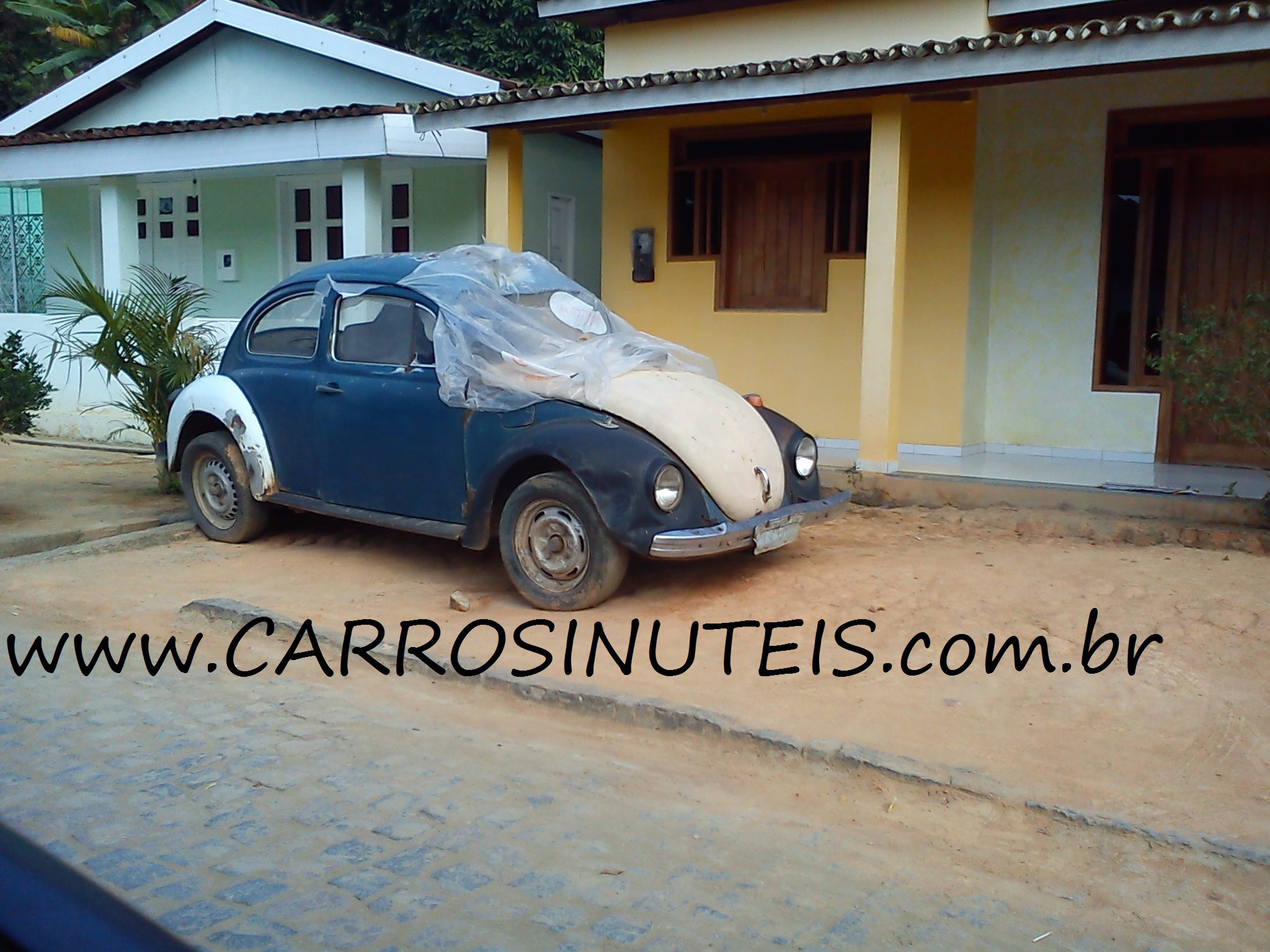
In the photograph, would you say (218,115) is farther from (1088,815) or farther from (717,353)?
(1088,815)

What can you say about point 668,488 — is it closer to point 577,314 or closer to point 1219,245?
point 577,314

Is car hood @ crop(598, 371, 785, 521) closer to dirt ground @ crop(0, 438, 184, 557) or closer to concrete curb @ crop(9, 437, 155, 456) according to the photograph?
dirt ground @ crop(0, 438, 184, 557)

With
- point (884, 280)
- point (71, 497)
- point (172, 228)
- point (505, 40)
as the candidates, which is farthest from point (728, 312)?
point (505, 40)

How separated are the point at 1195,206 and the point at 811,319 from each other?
3.14 metres

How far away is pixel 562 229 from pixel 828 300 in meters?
3.83

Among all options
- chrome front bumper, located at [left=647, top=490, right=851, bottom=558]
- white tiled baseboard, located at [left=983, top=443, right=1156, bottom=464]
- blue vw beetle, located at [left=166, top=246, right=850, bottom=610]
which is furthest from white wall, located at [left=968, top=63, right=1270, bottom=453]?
chrome front bumper, located at [left=647, top=490, right=851, bottom=558]

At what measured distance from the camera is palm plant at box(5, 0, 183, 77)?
2450cm

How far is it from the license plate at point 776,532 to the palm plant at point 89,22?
23.1 metres

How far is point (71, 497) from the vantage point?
10156 millimetres

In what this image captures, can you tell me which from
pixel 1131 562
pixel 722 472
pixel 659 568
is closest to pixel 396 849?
pixel 722 472

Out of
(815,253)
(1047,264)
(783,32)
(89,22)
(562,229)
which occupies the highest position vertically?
(89,22)

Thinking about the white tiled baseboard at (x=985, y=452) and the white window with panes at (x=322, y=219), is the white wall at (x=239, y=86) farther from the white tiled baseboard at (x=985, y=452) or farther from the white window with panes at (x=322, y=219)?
the white tiled baseboard at (x=985, y=452)

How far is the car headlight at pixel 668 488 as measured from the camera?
6164 mm

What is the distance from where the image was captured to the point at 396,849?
3.98 m
